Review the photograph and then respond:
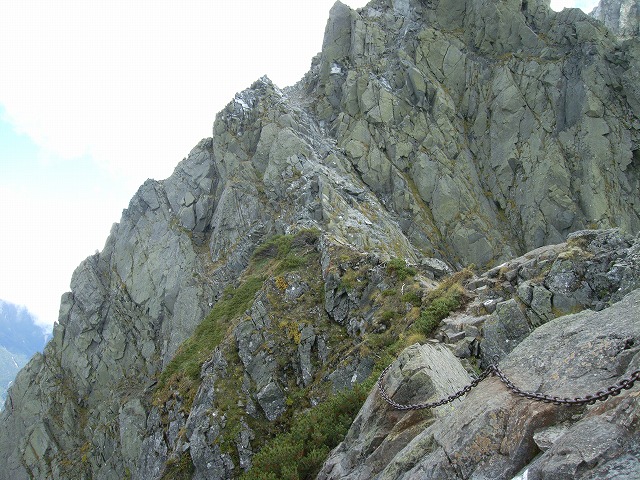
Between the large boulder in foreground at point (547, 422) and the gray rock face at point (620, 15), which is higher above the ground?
the gray rock face at point (620, 15)

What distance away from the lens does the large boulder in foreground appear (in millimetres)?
4910

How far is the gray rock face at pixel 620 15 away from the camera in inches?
2410

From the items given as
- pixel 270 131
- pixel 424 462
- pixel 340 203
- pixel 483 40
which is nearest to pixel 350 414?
pixel 424 462

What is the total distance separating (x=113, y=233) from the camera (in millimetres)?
51531

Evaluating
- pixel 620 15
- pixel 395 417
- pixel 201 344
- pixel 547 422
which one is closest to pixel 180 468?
pixel 201 344

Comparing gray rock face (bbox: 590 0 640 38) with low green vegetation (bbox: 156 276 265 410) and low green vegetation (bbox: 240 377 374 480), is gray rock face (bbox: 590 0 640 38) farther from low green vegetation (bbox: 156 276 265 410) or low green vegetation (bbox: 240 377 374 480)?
low green vegetation (bbox: 240 377 374 480)

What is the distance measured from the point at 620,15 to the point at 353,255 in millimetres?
69796

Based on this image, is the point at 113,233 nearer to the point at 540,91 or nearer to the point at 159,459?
the point at 159,459

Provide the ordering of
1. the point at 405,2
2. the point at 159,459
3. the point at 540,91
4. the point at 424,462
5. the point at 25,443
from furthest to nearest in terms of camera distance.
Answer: the point at 405,2
the point at 540,91
the point at 25,443
the point at 159,459
the point at 424,462

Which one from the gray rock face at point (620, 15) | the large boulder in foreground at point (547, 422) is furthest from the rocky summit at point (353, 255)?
the gray rock face at point (620, 15)

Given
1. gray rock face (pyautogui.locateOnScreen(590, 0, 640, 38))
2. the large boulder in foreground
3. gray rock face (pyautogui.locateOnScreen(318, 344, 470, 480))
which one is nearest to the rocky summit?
gray rock face (pyautogui.locateOnScreen(318, 344, 470, 480))

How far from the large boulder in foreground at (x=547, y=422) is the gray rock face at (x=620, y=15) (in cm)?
6497

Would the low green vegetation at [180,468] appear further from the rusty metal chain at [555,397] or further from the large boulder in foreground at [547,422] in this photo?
the rusty metal chain at [555,397]

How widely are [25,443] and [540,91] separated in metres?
60.6
